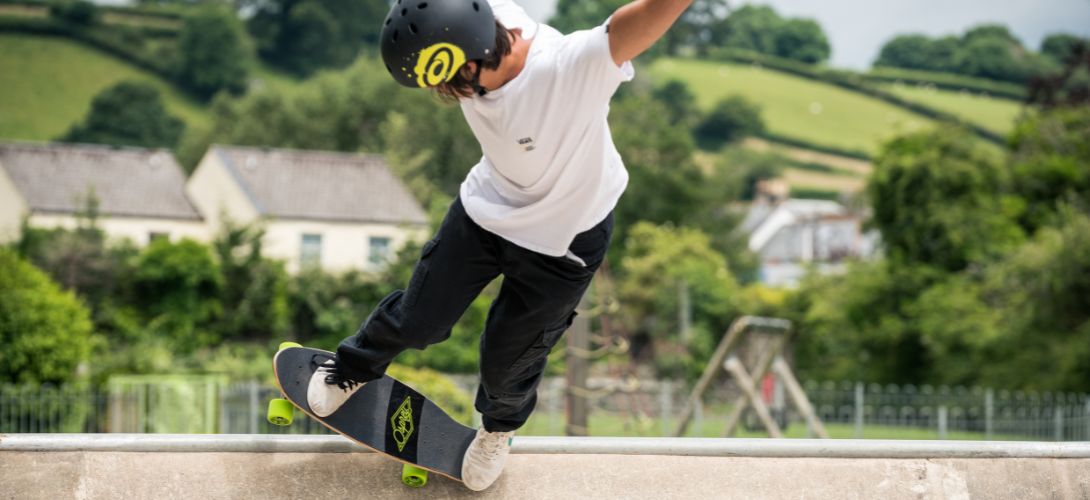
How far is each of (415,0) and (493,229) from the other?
68cm

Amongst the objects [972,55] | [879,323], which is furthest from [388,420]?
[972,55]

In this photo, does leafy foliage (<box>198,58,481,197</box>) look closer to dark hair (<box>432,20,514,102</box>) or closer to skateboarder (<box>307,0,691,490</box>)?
skateboarder (<box>307,0,691,490</box>)

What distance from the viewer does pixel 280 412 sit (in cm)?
364

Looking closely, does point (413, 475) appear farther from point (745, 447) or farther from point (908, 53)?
point (908, 53)

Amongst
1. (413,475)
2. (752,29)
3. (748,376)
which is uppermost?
(752,29)

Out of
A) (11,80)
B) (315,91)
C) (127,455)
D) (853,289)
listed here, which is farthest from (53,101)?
(127,455)

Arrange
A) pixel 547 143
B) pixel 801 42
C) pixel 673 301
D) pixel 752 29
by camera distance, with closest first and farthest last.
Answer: pixel 547 143 → pixel 673 301 → pixel 752 29 → pixel 801 42

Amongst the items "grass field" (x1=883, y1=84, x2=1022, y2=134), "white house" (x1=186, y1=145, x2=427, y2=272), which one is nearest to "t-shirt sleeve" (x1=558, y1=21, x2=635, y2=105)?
"white house" (x1=186, y1=145, x2=427, y2=272)

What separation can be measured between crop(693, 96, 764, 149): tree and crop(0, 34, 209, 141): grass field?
44.2 metres

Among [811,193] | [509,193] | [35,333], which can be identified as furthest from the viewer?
[811,193]

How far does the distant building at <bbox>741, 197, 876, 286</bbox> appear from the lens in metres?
66.9

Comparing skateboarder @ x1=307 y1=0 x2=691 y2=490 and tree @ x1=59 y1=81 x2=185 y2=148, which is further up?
skateboarder @ x1=307 y1=0 x2=691 y2=490

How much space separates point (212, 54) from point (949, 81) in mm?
75452

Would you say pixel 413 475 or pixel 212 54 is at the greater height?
pixel 212 54
